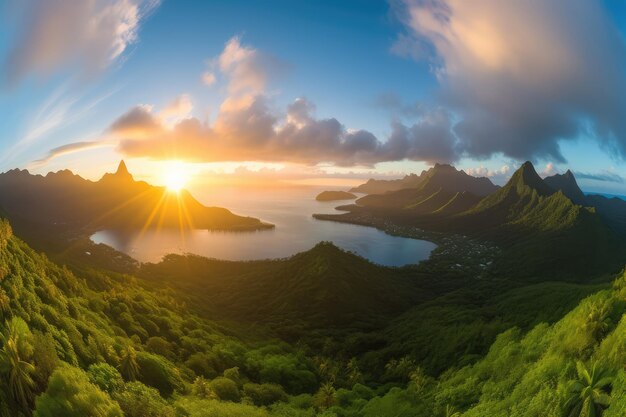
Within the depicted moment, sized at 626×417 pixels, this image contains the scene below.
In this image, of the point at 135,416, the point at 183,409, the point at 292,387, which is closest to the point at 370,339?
the point at 292,387

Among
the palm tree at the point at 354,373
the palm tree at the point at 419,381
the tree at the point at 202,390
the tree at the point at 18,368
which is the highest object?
the tree at the point at 18,368

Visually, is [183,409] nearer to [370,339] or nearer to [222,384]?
[222,384]

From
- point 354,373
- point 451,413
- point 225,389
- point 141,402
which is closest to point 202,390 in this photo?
point 225,389

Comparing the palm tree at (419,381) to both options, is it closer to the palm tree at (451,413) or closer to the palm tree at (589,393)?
the palm tree at (451,413)

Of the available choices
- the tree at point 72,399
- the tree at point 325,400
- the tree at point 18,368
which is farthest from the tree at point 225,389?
the tree at point 18,368

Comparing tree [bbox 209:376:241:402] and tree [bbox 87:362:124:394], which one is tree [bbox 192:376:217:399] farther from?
tree [bbox 87:362:124:394]

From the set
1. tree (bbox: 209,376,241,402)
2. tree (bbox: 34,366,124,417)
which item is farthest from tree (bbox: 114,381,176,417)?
tree (bbox: 209,376,241,402)

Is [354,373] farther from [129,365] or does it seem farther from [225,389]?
[129,365]
